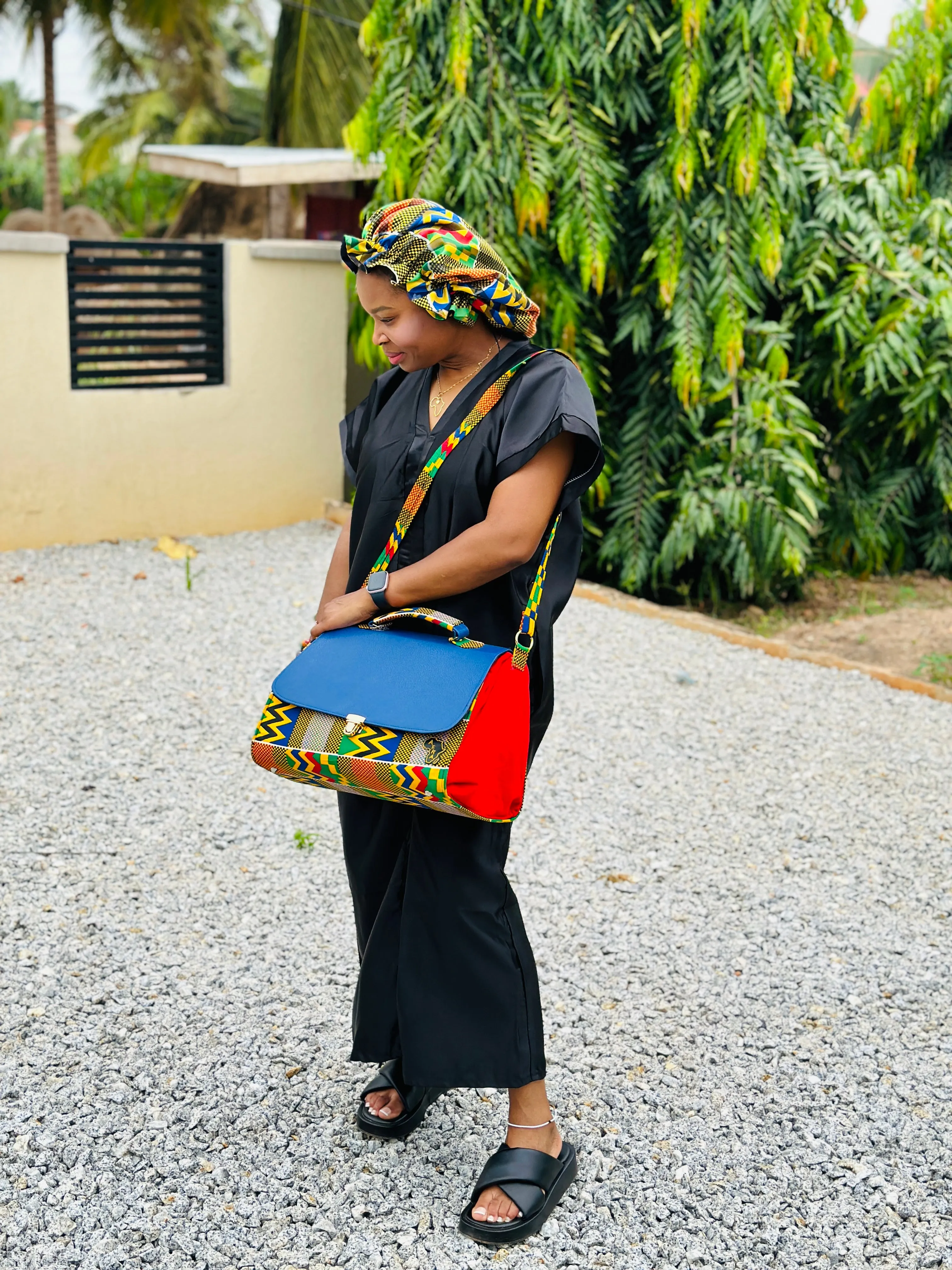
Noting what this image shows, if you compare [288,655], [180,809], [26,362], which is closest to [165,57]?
[26,362]

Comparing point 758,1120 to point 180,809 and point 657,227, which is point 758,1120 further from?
point 657,227

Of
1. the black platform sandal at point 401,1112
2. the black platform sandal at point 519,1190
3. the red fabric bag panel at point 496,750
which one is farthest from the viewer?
the black platform sandal at point 401,1112

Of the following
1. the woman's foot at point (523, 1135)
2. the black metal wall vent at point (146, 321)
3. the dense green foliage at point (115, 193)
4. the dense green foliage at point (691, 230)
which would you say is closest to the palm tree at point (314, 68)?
the dense green foliage at point (115, 193)

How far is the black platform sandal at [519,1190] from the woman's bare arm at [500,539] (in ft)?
3.17

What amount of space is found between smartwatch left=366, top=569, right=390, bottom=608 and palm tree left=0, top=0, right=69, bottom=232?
17.8 metres

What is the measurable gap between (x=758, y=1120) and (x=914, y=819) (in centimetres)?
179

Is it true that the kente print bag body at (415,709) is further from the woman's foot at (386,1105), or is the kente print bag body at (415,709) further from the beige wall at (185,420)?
the beige wall at (185,420)

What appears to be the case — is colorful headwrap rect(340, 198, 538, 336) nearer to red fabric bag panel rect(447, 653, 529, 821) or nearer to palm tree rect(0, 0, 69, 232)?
red fabric bag panel rect(447, 653, 529, 821)

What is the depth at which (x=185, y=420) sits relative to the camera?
7184mm

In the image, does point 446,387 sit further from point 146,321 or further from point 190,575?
point 146,321

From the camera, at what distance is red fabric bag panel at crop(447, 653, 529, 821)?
70.6 inches

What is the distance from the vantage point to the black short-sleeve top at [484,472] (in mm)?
1880

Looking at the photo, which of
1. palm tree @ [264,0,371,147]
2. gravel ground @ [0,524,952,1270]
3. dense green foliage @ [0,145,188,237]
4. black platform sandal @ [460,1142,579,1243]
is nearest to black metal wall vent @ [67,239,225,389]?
gravel ground @ [0,524,952,1270]

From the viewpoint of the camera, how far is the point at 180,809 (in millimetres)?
3762
